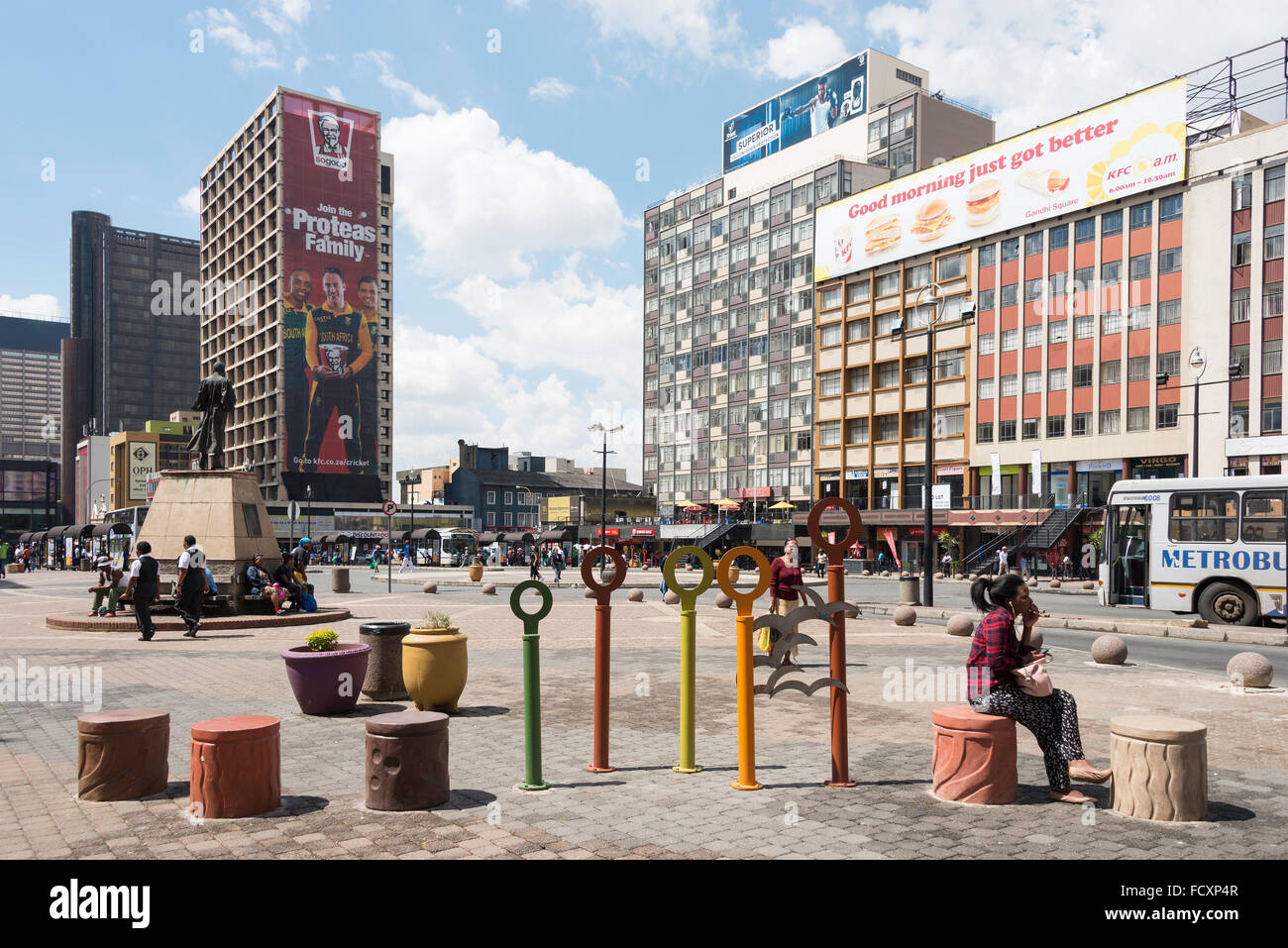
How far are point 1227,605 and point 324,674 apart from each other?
20870 millimetres

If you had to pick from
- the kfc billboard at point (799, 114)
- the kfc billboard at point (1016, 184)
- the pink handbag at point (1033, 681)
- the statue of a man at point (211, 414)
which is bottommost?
the pink handbag at point (1033, 681)

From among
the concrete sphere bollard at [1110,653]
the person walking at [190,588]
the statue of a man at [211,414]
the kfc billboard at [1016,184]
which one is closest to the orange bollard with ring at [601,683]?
the concrete sphere bollard at [1110,653]

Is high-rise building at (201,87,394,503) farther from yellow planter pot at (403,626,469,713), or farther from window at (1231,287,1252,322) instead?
yellow planter pot at (403,626,469,713)

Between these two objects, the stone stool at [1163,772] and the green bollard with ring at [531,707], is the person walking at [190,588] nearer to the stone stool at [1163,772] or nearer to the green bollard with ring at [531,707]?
the green bollard with ring at [531,707]

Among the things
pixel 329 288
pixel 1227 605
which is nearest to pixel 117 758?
pixel 1227 605

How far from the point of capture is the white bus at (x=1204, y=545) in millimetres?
20891

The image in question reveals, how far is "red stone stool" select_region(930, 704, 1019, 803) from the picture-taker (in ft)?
22.2

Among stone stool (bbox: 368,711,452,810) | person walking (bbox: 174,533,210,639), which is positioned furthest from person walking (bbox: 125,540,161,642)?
stone stool (bbox: 368,711,452,810)

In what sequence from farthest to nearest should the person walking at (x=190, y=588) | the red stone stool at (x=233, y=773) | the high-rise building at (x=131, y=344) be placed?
the high-rise building at (x=131, y=344) < the person walking at (x=190, y=588) < the red stone stool at (x=233, y=773)

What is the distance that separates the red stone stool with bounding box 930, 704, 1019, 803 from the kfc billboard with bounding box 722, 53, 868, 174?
84.5 m

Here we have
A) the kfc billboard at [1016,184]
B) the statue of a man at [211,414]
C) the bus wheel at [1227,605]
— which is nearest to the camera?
the bus wheel at [1227,605]

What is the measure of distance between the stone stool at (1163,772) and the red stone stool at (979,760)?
2.51 ft

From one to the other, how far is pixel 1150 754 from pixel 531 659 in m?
4.56

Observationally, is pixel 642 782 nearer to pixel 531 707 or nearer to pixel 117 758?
pixel 531 707
